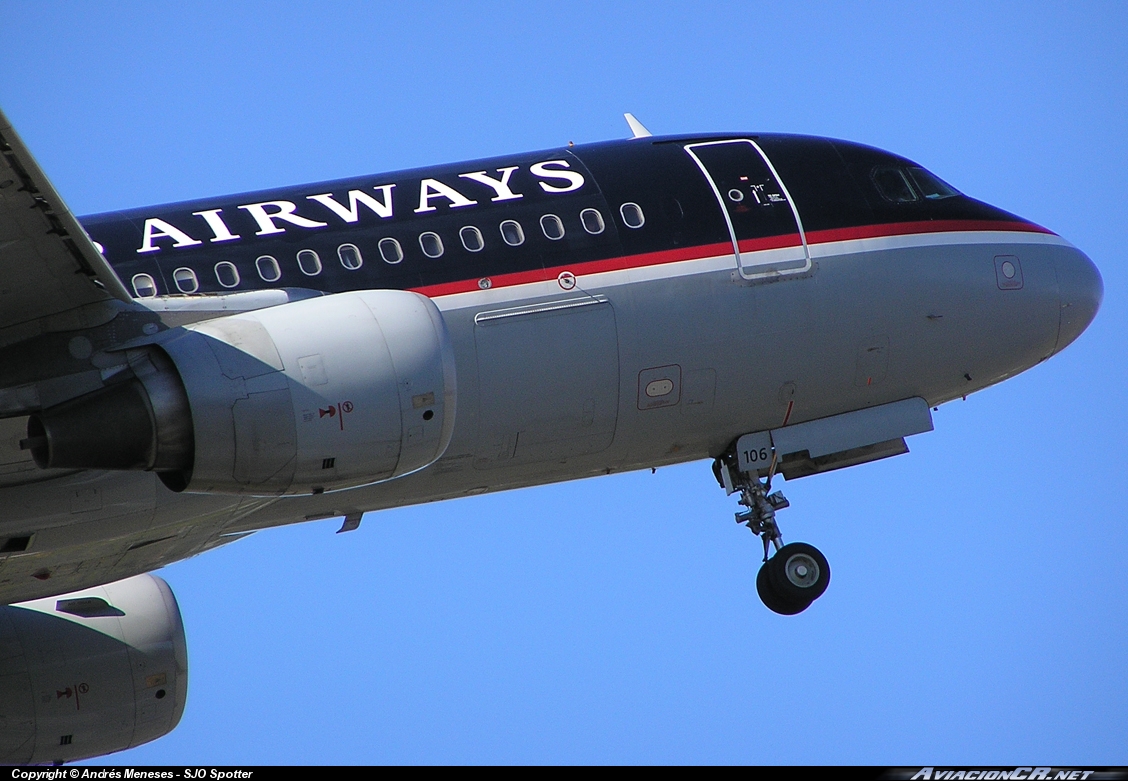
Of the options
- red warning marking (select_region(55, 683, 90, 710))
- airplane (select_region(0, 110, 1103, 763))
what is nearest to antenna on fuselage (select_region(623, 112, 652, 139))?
airplane (select_region(0, 110, 1103, 763))

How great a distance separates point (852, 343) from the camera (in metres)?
19.7

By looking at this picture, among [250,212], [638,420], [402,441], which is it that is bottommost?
[402,441]

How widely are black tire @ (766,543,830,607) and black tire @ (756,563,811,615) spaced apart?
3cm

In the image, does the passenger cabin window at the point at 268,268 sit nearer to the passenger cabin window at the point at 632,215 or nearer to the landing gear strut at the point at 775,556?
the passenger cabin window at the point at 632,215

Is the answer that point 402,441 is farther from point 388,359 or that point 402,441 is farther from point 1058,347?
point 1058,347

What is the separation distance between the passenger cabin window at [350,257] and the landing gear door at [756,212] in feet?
14.0

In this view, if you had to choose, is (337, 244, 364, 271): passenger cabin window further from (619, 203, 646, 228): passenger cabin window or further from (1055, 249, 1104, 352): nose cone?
(1055, 249, 1104, 352): nose cone

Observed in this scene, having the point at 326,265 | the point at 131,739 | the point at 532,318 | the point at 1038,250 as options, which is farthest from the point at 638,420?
the point at 131,739

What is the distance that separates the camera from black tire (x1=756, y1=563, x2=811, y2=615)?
64.5ft

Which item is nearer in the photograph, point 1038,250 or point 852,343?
point 852,343

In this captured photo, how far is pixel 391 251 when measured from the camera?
17.8 metres

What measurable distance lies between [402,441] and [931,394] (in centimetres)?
A: 800

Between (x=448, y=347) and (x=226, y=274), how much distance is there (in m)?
3.03

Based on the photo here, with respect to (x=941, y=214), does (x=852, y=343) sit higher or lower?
lower
